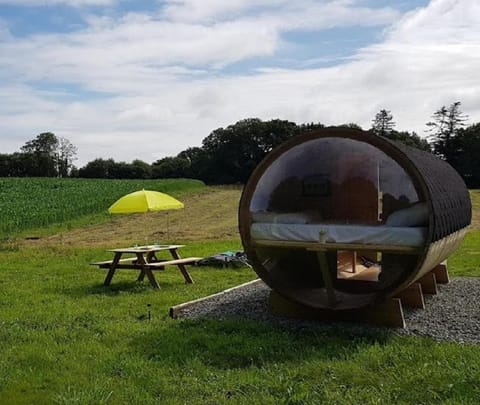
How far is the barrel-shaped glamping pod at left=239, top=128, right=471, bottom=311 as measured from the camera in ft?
27.8

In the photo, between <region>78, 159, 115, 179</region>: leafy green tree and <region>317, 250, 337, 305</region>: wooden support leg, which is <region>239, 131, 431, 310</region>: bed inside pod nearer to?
<region>317, 250, 337, 305</region>: wooden support leg

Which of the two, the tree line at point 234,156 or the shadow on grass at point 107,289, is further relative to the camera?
the tree line at point 234,156

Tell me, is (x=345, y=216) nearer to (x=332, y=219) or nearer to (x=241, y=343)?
(x=332, y=219)

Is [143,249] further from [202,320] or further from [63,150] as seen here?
[63,150]

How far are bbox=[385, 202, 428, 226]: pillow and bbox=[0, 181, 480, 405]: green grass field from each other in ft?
5.12

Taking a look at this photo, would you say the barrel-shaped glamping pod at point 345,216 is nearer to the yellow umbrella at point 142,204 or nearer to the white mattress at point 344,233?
the white mattress at point 344,233

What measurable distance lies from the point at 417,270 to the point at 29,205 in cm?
3430

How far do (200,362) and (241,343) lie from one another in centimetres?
93

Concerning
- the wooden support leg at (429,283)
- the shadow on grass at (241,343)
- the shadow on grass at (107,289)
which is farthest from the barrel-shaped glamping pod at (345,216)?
the shadow on grass at (107,289)

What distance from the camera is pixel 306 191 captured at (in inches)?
416

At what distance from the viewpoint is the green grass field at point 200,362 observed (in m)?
5.85

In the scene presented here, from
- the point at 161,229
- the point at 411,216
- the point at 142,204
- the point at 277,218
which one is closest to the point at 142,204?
the point at 142,204

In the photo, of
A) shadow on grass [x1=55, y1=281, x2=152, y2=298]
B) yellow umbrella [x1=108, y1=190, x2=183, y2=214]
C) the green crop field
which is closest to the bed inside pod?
shadow on grass [x1=55, y1=281, x2=152, y2=298]

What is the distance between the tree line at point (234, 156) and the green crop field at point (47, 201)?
18551 mm
